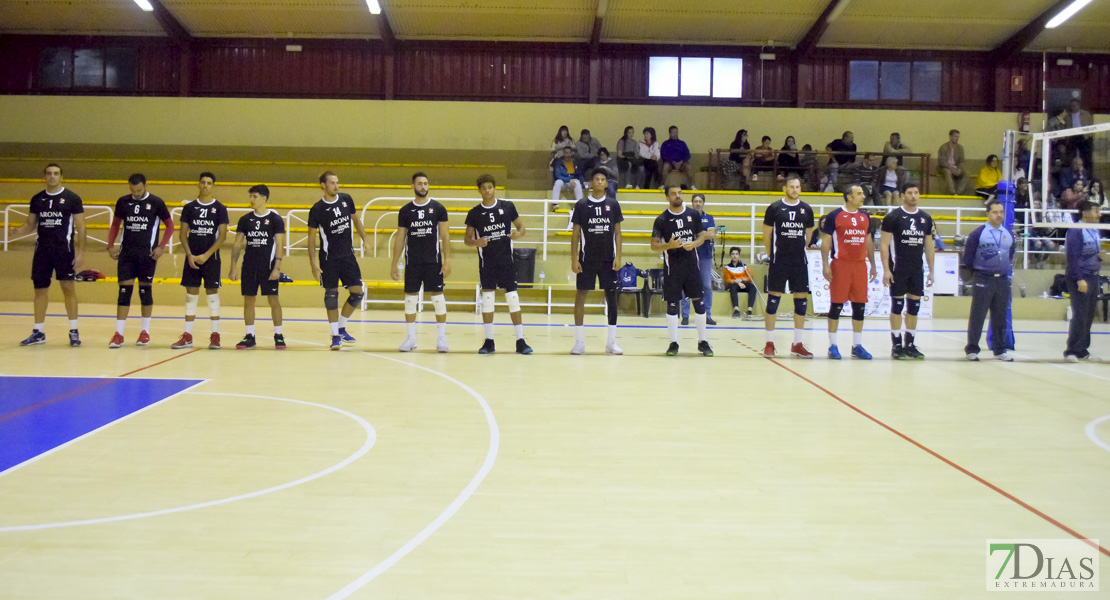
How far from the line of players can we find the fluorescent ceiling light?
43.8 ft

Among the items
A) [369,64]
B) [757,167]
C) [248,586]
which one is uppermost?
[369,64]

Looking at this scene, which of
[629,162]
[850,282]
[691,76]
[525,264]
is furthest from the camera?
[691,76]

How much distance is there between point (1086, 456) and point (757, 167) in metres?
15.7

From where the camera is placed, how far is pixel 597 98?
21578mm

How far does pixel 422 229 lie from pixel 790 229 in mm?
4118

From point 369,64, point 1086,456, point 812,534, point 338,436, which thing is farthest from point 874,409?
point 369,64

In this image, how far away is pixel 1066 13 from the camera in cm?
1881

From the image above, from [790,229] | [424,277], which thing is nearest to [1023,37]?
[790,229]

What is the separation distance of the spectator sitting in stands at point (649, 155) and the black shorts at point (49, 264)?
13195mm

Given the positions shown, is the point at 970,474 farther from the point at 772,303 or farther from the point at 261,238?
the point at 261,238

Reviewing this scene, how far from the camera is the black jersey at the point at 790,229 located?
29.5 ft

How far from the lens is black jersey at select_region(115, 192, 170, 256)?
30.2 feet

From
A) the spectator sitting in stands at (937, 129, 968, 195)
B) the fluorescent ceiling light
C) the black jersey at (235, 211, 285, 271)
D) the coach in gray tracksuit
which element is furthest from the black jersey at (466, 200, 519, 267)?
the fluorescent ceiling light

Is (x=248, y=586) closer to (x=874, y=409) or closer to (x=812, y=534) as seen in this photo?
(x=812, y=534)
